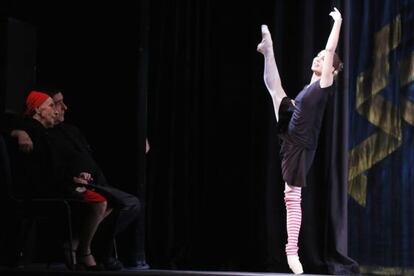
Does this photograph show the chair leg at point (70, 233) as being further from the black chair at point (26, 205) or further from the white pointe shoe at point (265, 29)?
the white pointe shoe at point (265, 29)

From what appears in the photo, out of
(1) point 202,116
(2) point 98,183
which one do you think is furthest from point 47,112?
(1) point 202,116

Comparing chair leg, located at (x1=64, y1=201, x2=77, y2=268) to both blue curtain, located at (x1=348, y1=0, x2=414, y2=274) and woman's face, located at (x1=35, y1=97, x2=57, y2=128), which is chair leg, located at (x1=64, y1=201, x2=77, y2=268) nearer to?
woman's face, located at (x1=35, y1=97, x2=57, y2=128)

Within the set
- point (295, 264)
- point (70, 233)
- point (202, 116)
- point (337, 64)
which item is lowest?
point (295, 264)

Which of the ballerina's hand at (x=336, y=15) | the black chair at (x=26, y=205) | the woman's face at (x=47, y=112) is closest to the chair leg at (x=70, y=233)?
the black chair at (x=26, y=205)

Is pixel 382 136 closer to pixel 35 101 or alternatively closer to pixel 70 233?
pixel 70 233

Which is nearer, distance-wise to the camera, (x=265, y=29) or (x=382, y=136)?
(x=382, y=136)

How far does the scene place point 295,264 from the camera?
5.01 metres

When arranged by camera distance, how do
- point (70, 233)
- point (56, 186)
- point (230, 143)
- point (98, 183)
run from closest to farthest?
point (70, 233)
point (56, 186)
point (98, 183)
point (230, 143)

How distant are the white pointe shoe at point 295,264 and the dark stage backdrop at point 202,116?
0.19 m

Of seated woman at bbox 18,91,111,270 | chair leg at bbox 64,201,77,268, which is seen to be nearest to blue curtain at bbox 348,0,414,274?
seated woman at bbox 18,91,111,270

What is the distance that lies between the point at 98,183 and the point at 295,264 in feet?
4.69

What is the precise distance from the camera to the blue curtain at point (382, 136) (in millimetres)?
4969

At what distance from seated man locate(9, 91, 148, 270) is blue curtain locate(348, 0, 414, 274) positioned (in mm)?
1507

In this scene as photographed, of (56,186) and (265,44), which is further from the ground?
(265,44)
